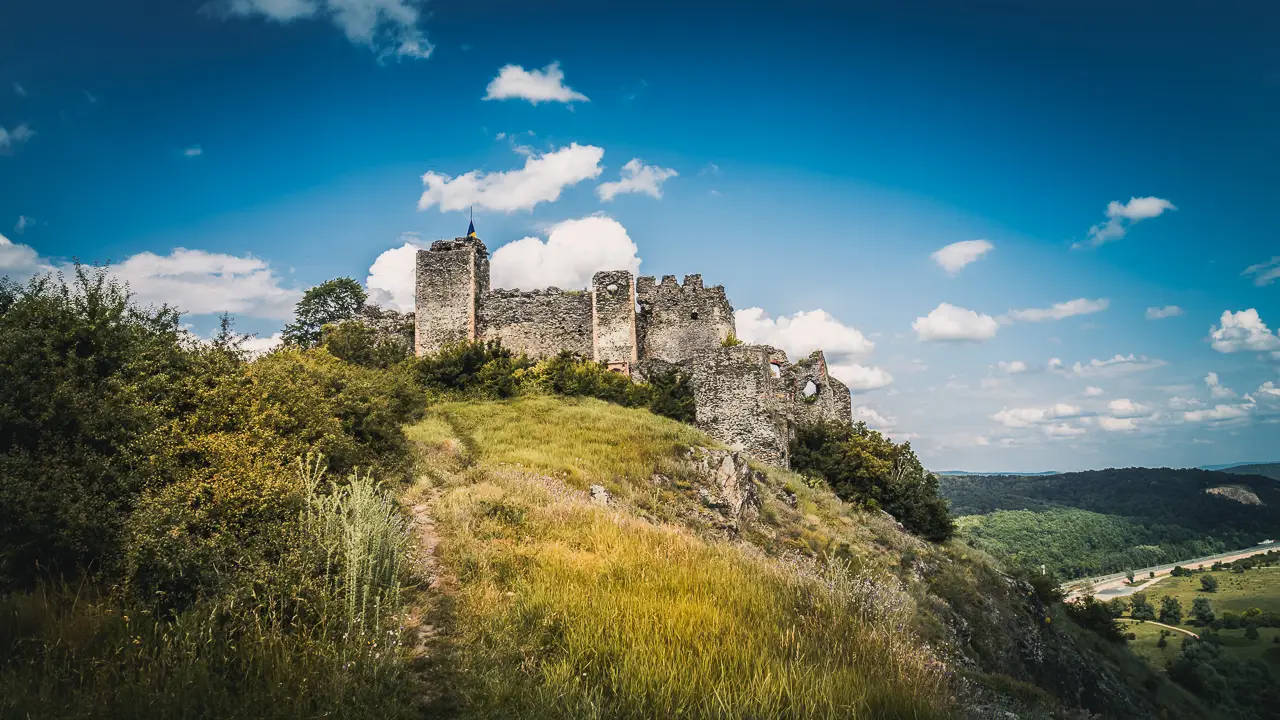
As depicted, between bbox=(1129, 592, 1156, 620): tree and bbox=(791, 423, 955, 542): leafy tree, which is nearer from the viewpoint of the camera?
bbox=(791, 423, 955, 542): leafy tree

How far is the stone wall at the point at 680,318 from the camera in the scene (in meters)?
26.8

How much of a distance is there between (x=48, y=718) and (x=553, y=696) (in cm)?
250

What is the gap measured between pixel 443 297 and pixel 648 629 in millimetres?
23796

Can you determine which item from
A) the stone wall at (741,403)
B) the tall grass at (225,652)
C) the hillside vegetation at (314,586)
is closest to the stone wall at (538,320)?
the stone wall at (741,403)

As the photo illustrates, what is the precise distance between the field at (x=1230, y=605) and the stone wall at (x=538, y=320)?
42.9m

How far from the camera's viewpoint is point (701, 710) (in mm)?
3314

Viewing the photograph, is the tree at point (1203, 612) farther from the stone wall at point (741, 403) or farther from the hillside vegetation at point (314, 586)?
the hillside vegetation at point (314, 586)

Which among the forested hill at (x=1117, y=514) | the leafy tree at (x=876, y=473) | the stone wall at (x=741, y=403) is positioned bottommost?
the forested hill at (x=1117, y=514)

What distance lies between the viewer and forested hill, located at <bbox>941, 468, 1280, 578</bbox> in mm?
69875

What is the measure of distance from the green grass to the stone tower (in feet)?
60.4

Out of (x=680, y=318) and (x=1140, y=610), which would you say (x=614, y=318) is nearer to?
(x=680, y=318)

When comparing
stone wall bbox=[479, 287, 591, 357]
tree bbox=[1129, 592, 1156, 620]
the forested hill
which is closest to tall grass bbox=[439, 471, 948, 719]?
stone wall bbox=[479, 287, 591, 357]

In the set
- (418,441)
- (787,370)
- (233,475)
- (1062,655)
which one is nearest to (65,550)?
(233,475)

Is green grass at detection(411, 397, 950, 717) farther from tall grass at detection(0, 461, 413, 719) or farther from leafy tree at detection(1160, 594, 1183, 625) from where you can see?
leafy tree at detection(1160, 594, 1183, 625)
